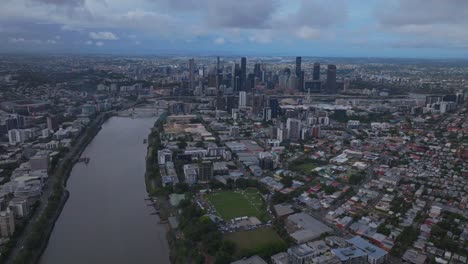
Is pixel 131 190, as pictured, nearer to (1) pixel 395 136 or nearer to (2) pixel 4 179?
(2) pixel 4 179

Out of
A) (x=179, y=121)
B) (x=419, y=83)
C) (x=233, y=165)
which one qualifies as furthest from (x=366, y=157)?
(x=419, y=83)

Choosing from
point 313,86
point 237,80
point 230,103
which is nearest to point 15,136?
point 230,103

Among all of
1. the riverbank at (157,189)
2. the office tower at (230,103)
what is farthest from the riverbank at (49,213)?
the office tower at (230,103)

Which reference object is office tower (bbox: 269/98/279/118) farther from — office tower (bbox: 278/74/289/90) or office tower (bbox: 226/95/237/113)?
office tower (bbox: 278/74/289/90)

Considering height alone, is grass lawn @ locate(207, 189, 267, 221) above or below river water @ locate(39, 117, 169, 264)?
above

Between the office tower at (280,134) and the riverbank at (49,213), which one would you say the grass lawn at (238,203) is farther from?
the office tower at (280,134)

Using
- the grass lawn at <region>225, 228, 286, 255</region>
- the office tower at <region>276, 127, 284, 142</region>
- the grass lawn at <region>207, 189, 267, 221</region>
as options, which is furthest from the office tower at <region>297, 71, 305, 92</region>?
the grass lawn at <region>225, 228, 286, 255</region>
